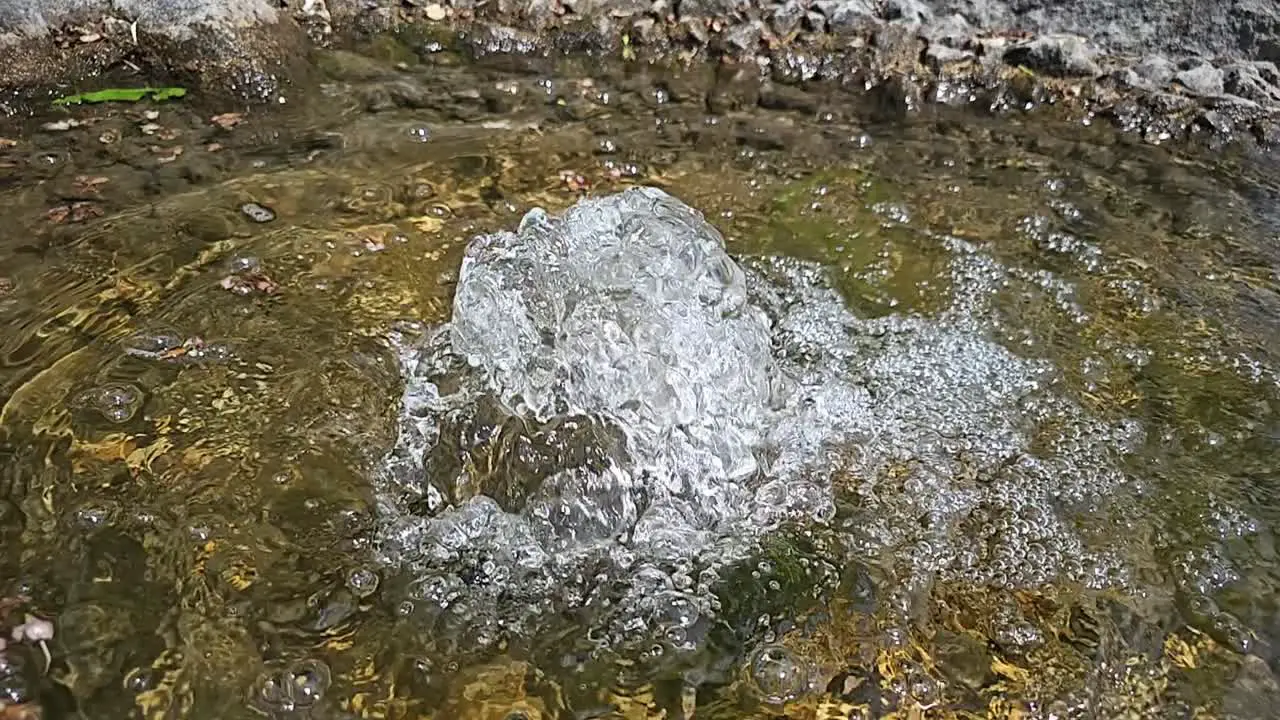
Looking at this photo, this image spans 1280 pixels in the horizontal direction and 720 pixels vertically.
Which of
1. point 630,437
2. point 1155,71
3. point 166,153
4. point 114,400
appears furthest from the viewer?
point 1155,71

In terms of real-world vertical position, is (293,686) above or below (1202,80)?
below

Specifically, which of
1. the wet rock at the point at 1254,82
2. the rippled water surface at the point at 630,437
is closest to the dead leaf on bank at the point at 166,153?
the rippled water surface at the point at 630,437

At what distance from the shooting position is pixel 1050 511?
2.28 m

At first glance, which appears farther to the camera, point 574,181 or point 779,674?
point 574,181

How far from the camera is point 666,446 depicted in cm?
236

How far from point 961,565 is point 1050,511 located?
272 millimetres

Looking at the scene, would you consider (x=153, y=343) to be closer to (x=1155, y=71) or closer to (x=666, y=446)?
(x=666, y=446)

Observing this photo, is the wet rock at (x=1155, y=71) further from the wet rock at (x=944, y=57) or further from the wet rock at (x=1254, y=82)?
the wet rock at (x=944, y=57)

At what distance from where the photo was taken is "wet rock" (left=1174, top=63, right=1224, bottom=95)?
3939 mm

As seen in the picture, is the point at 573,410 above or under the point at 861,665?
above

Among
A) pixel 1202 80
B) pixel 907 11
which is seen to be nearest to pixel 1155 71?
pixel 1202 80

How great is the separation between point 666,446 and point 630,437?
84 mm

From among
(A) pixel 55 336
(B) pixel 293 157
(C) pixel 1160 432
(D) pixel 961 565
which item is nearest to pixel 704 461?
(D) pixel 961 565

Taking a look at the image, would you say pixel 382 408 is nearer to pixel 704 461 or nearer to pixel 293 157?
pixel 704 461
